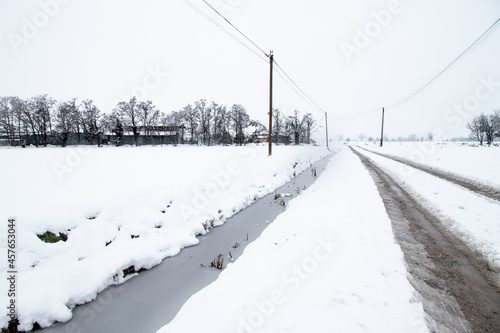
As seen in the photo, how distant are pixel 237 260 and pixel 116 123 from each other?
2163 inches

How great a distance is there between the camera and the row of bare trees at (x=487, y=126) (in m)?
47.9

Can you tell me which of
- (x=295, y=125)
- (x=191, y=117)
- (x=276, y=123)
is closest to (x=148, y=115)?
(x=191, y=117)

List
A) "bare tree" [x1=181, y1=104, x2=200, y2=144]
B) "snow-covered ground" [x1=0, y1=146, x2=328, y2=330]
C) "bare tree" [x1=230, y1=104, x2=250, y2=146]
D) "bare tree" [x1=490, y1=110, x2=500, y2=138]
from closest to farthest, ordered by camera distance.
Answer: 1. "snow-covered ground" [x1=0, y1=146, x2=328, y2=330]
2. "bare tree" [x1=490, y1=110, x2=500, y2=138]
3. "bare tree" [x1=230, y1=104, x2=250, y2=146]
4. "bare tree" [x1=181, y1=104, x2=200, y2=144]

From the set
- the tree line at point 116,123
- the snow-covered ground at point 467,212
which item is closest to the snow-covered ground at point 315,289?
the snow-covered ground at point 467,212

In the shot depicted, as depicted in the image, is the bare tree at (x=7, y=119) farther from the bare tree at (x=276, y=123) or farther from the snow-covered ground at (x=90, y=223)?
the bare tree at (x=276, y=123)

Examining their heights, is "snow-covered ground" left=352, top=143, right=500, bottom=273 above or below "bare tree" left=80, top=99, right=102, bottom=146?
below

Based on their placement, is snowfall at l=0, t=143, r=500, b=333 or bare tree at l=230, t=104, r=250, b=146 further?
bare tree at l=230, t=104, r=250, b=146

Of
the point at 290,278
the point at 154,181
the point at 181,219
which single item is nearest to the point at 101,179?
the point at 154,181

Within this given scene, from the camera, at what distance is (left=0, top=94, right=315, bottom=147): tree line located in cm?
4138

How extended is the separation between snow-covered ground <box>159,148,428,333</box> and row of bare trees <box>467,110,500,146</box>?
222 ft

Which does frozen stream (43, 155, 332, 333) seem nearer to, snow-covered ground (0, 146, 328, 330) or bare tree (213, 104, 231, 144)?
snow-covered ground (0, 146, 328, 330)

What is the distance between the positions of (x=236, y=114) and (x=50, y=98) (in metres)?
42.6

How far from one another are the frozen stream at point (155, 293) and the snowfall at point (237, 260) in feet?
0.75

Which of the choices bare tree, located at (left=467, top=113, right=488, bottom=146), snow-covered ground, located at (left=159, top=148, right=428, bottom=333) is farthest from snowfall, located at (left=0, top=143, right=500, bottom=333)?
bare tree, located at (left=467, top=113, right=488, bottom=146)
